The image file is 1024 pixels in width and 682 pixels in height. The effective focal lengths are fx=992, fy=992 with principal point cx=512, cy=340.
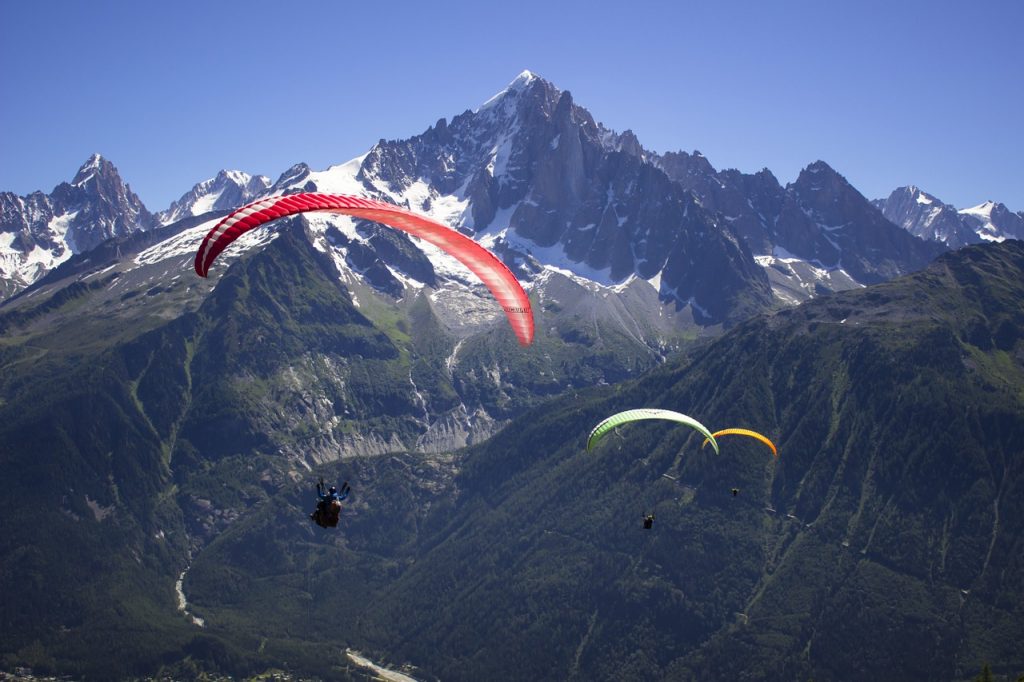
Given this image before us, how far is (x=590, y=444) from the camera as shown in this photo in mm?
88625

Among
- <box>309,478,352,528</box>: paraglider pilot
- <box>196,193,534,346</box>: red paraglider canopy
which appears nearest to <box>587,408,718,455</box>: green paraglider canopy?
<box>196,193,534,346</box>: red paraglider canopy

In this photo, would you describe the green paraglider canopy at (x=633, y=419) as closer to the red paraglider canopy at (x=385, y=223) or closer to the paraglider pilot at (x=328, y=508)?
the red paraglider canopy at (x=385, y=223)

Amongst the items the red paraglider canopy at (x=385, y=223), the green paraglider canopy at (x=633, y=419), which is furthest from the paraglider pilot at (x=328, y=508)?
the green paraglider canopy at (x=633, y=419)

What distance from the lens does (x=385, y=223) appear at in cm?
6606

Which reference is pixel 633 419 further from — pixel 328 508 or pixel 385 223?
pixel 385 223

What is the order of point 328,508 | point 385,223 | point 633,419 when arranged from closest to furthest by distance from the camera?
1. point 328,508
2. point 385,223
3. point 633,419

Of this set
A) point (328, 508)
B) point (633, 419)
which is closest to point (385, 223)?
point (328, 508)

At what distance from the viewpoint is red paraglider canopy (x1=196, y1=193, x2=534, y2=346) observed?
196 feet

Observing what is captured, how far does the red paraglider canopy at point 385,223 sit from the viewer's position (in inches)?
2356

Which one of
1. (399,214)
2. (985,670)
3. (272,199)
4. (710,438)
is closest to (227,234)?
(272,199)

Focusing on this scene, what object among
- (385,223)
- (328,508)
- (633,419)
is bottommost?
(633,419)

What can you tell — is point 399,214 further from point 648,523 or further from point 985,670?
point 985,670

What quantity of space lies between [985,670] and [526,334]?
195ft

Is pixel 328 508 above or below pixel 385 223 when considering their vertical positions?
below
